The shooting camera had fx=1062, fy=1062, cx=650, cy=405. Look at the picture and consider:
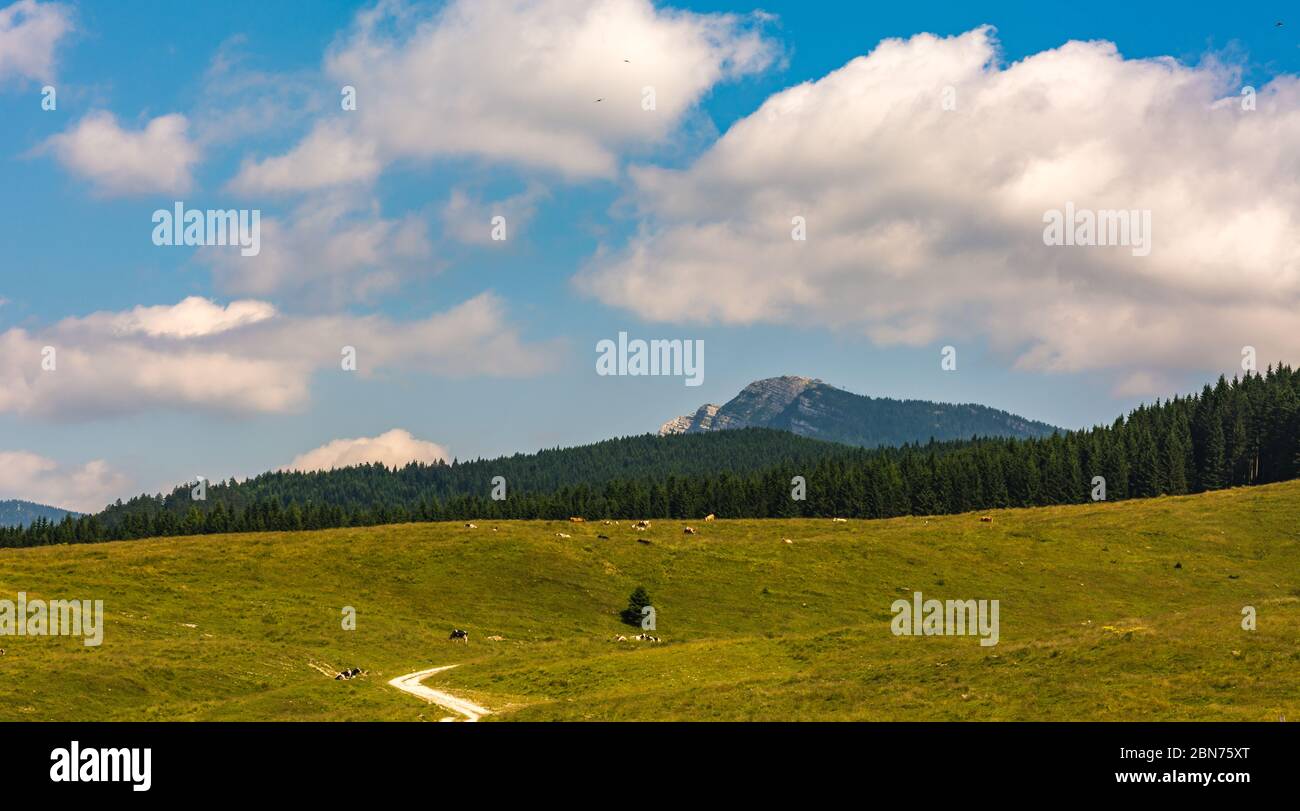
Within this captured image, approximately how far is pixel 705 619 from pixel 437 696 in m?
35.3

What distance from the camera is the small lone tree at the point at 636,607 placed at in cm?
8556

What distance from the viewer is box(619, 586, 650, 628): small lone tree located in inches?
→ 3369

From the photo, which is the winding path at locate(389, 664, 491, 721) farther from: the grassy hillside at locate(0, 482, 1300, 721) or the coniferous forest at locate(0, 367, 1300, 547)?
the coniferous forest at locate(0, 367, 1300, 547)

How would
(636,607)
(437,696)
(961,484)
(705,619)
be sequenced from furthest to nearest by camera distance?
(961,484), (636,607), (705,619), (437,696)

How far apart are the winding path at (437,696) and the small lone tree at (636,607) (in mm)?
23202

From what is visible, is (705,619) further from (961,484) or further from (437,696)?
(961,484)

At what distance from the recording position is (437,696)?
176ft

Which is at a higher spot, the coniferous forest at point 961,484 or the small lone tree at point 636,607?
the coniferous forest at point 961,484

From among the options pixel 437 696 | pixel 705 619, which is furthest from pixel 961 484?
pixel 437 696

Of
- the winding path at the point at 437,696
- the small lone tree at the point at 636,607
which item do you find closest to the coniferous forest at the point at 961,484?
the small lone tree at the point at 636,607

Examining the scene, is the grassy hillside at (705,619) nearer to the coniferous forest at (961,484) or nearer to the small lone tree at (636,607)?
the small lone tree at (636,607)
